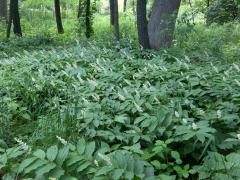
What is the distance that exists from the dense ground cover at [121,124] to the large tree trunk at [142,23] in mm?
2753

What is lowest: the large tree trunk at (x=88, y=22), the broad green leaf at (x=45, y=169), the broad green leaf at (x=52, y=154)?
the broad green leaf at (x=45, y=169)

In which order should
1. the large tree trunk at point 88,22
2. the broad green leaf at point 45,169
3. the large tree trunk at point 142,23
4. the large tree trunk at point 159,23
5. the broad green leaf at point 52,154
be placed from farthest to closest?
the large tree trunk at point 88,22 < the large tree trunk at point 159,23 < the large tree trunk at point 142,23 < the broad green leaf at point 52,154 < the broad green leaf at point 45,169

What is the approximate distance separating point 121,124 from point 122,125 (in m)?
0.03

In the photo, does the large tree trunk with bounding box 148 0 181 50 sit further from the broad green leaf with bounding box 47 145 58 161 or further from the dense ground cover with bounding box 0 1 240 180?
the broad green leaf with bounding box 47 145 58 161

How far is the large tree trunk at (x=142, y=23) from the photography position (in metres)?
8.22

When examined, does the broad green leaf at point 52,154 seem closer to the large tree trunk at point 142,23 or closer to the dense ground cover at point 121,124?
the dense ground cover at point 121,124

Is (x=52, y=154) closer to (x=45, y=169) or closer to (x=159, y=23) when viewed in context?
(x=45, y=169)

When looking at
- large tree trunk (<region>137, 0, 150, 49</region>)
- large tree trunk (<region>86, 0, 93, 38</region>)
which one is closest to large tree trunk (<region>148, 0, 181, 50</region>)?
large tree trunk (<region>137, 0, 150, 49</region>)

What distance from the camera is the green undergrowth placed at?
2566 millimetres

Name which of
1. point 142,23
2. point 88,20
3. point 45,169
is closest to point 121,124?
point 45,169

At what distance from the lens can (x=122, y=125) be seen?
348 cm

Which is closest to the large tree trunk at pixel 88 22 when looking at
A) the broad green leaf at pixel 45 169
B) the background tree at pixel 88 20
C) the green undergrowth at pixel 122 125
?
the background tree at pixel 88 20

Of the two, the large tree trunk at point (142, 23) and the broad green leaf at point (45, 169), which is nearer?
the broad green leaf at point (45, 169)

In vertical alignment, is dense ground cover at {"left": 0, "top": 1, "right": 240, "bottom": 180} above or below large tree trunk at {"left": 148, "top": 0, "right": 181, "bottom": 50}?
below
